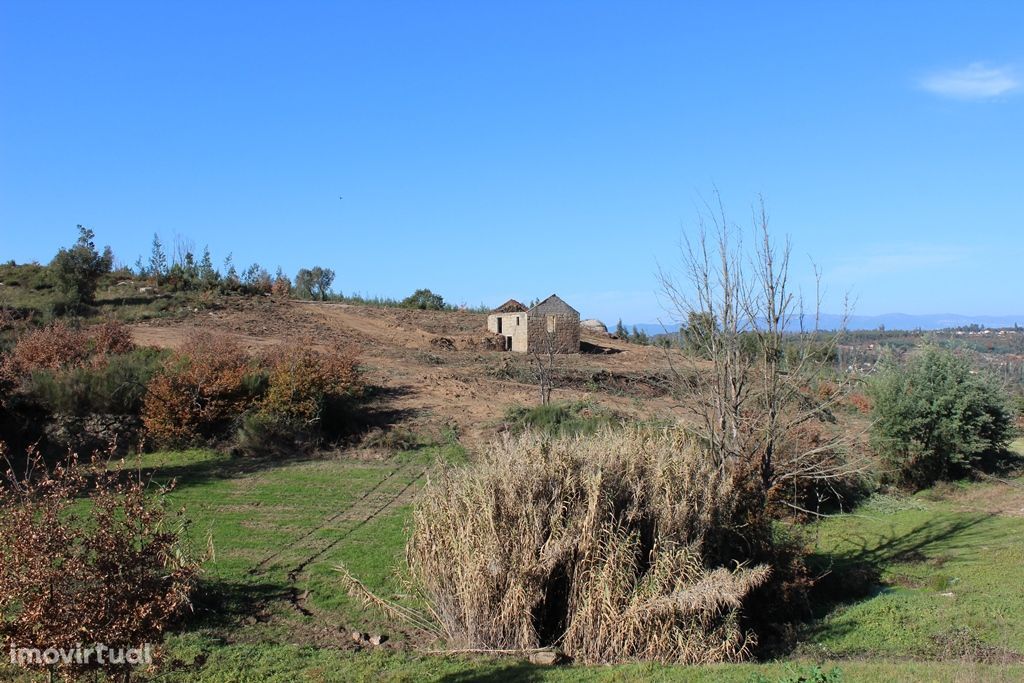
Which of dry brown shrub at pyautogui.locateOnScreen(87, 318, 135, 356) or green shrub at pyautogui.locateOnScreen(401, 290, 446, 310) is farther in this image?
green shrub at pyautogui.locateOnScreen(401, 290, 446, 310)

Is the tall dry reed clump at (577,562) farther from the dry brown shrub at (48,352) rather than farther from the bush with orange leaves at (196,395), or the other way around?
the dry brown shrub at (48,352)

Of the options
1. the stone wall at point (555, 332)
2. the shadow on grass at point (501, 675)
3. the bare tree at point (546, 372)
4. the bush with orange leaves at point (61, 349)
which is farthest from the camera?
the stone wall at point (555, 332)

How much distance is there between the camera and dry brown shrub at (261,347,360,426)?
18594 millimetres

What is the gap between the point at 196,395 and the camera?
723 inches

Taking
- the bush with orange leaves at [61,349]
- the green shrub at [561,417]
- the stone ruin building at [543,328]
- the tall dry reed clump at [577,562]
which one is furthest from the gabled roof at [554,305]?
the tall dry reed clump at [577,562]

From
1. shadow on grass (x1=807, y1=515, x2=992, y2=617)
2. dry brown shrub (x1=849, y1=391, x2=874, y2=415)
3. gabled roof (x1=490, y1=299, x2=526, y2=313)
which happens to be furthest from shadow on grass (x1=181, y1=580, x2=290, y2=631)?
gabled roof (x1=490, y1=299, x2=526, y2=313)

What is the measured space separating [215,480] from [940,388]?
15802 millimetres

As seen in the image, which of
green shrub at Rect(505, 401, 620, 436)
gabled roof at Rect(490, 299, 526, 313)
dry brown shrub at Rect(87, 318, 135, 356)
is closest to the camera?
green shrub at Rect(505, 401, 620, 436)

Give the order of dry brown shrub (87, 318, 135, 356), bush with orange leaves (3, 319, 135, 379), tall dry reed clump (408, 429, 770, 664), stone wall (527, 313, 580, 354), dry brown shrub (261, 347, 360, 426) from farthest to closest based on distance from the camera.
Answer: stone wall (527, 313, 580, 354) → dry brown shrub (87, 318, 135, 356) → bush with orange leaves (3, 319, 135, 379) → dry brown shrub (261, 347, 360, 426) → tall dry reed clump (408, 429, 770, 664)

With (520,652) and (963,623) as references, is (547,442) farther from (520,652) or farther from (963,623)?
(963,623)

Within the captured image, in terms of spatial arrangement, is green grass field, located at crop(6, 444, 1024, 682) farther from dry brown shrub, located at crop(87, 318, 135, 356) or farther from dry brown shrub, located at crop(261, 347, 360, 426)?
dry brown shrub, located at crop(87, 318, 135, 356)

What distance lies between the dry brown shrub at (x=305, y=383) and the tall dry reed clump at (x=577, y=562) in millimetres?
10271

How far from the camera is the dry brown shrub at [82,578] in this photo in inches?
189

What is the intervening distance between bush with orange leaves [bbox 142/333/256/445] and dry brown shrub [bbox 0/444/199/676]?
13.1 meters
